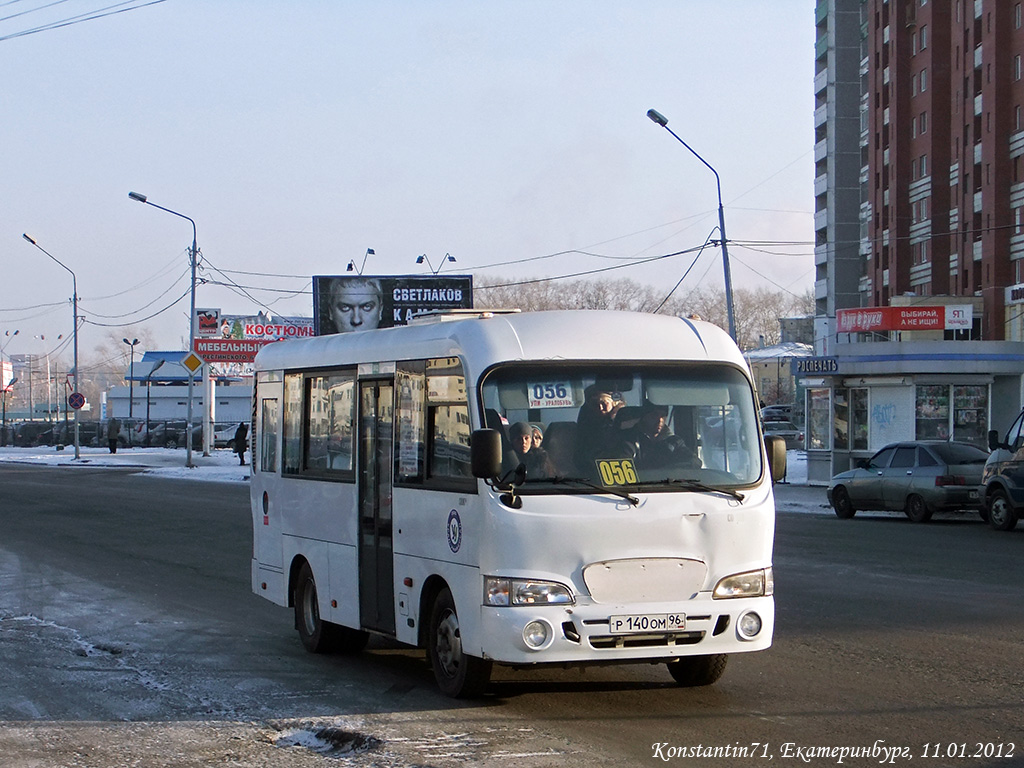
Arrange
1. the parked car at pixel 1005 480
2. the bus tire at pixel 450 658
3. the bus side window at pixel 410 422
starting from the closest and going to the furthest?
the bus tire at pixel 450 658
the bus side window at pixel 410 422
the parked car at pixel 1005 480

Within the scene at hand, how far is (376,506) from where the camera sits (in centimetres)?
895

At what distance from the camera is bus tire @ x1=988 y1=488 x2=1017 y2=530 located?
20.4 metres

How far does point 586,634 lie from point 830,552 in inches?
424

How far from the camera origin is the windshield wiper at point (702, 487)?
25.1ft

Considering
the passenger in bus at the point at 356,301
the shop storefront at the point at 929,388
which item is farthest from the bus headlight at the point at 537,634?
the passenger in bus at the point at 356,301

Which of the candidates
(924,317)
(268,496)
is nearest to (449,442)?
(268,496)

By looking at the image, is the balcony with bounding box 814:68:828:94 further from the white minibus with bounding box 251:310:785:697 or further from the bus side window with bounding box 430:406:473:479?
the bus side window with bounding box 430:406:473:479

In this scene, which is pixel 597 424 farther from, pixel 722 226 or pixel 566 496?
pixel 722 226

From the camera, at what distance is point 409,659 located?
385 inches

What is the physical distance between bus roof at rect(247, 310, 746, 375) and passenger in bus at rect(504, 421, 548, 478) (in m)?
0.45

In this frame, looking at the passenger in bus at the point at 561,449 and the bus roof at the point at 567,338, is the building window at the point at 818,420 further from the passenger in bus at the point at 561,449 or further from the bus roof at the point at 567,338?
the passenger in bus at the point at 561,449

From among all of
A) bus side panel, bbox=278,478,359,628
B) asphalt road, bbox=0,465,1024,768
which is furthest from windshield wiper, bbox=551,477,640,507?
bus side panel, bbox=278,478,359,628

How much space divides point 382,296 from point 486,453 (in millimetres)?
43303

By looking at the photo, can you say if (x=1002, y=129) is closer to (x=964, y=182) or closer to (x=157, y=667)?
(x=964, y=182)
